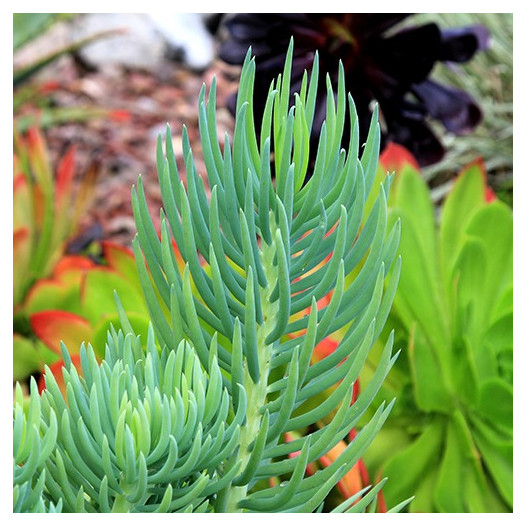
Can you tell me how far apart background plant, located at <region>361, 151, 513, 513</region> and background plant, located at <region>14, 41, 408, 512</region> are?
165 mm

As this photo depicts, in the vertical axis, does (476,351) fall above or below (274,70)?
below

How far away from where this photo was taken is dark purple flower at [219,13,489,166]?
1.34 feet

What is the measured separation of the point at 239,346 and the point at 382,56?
0.31 m

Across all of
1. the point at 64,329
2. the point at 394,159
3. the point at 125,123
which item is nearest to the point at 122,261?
the point at 64,329

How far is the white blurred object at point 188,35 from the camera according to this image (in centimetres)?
69

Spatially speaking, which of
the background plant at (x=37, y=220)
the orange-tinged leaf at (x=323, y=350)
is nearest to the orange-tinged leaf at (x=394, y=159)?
the orange-tinged leaf at (x=323, y=350)

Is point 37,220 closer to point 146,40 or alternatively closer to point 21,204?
point 21,204

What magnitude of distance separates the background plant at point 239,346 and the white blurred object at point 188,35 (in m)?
0.52

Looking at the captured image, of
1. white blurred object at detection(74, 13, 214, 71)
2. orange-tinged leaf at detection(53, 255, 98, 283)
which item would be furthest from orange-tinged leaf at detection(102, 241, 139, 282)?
white blurred object at detection(74, 13, 214, 71)

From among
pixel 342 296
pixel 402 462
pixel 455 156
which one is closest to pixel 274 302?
pixel 342 296

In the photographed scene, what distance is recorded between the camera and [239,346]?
0.18 metres

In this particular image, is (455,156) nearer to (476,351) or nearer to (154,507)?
(476,351)
